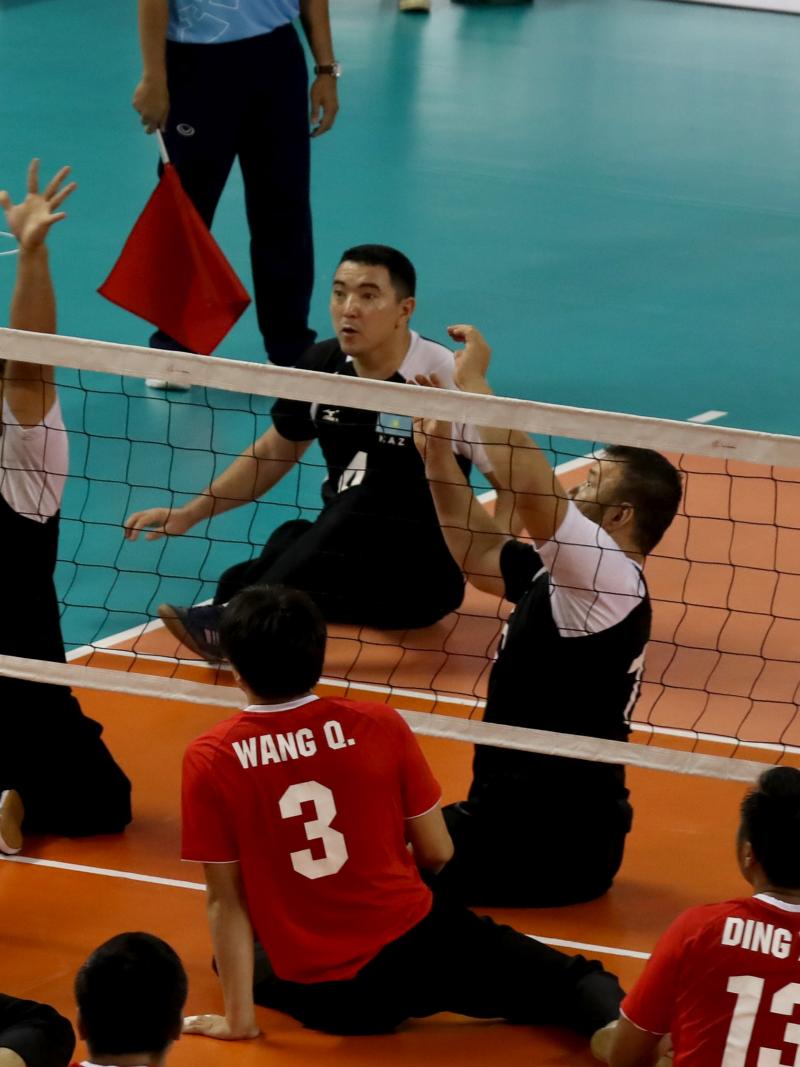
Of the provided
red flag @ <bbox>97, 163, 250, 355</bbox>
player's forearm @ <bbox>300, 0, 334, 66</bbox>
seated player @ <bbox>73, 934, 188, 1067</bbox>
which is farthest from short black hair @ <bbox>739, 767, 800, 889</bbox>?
player's forearm @ <bbox>300, 0, 334, 66</bbox>

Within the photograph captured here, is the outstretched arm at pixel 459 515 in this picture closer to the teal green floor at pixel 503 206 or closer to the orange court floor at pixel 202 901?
the orange court floor at pixel 202 901

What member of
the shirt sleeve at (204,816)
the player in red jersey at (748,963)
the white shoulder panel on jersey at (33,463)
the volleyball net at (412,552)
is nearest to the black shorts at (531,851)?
the volleyball net at (412,552)

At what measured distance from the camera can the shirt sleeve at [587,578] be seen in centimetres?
427

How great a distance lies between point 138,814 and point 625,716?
60.6 inches

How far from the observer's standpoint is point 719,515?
7.18m

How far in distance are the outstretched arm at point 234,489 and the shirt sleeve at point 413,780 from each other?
1908 mm

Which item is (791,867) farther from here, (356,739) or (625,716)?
(625,716)

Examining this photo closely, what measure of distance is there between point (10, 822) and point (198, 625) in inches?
53.2

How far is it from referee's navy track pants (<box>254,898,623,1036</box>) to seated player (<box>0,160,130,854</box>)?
98 centimetres

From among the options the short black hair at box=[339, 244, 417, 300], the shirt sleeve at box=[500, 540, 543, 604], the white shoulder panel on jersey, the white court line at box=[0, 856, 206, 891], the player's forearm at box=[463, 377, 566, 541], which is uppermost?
the short black hair at box=[339, 244, 417, 300]

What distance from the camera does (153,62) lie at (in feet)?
25.2

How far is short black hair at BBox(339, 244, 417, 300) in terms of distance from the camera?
Result: 608 centimetres

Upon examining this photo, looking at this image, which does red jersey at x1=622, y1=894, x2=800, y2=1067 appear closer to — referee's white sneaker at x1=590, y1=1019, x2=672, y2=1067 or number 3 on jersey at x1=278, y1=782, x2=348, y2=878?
referee's white sneaker at x1=590, y1=1019, x2=672, y2=1067

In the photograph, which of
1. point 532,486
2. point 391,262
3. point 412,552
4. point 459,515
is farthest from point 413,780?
point 391,262
